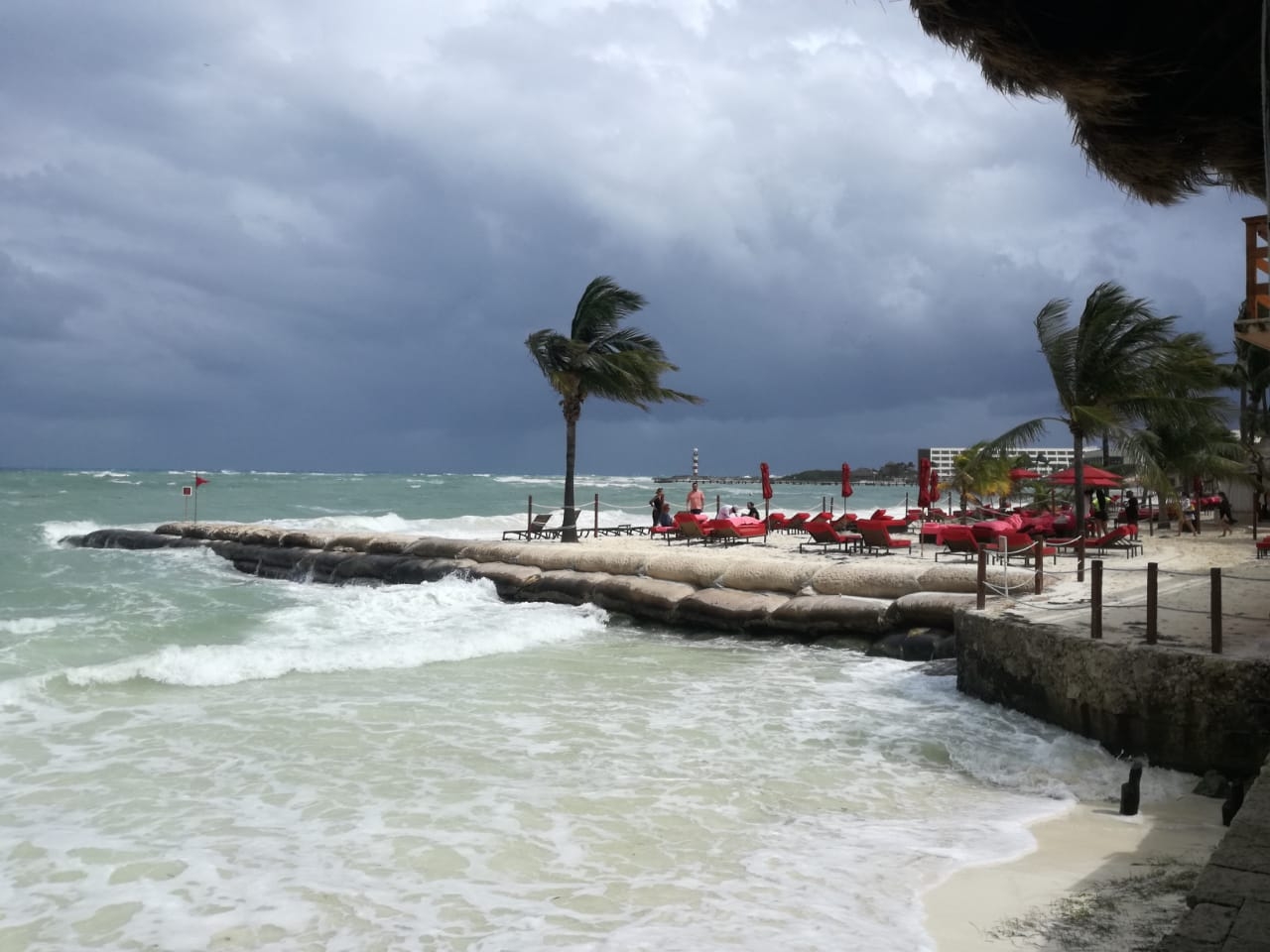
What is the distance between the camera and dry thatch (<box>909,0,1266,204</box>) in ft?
16.1

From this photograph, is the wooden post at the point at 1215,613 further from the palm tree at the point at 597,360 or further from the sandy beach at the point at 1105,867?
the palm tree at the point at 597,360

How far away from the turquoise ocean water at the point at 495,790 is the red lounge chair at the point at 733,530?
21.3 feet

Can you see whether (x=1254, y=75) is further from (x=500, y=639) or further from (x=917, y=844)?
(x=500, y=639)

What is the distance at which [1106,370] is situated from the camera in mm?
18344

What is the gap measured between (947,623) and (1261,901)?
8.79 metres

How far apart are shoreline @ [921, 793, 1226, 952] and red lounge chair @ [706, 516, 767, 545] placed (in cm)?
1349

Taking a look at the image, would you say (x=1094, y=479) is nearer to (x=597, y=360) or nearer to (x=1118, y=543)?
(x=1118, y=543)

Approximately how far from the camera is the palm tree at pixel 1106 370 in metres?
18.1

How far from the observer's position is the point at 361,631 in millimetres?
14180

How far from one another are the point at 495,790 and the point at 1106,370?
16150 mm

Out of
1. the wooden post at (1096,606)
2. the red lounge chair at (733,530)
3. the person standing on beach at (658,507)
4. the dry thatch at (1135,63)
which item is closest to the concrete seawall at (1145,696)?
the wooden post at (1096,606)

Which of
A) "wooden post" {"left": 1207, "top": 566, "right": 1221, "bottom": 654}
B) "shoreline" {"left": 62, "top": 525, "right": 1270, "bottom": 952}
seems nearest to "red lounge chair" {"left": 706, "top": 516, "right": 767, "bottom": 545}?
"shoreline" {"left": 62, "top": 525, "right": 1270, "bottom": 952}

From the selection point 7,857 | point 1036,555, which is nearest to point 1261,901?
point 7,857

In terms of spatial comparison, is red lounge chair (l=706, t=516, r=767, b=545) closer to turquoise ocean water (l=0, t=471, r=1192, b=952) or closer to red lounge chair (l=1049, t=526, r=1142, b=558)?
red lounge chair (l=1049, t=526, r=1142, b=558)
